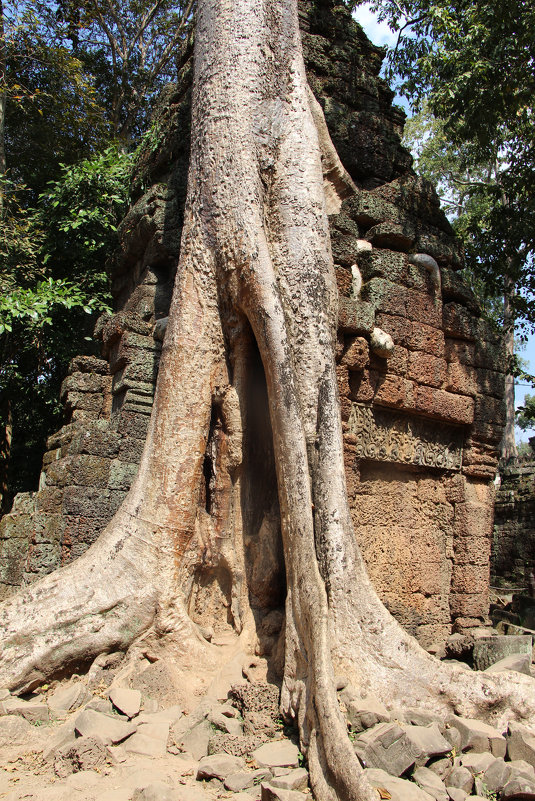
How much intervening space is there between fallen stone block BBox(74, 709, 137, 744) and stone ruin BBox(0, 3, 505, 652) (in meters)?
1.42

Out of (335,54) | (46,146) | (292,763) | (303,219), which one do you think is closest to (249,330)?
(303,219)

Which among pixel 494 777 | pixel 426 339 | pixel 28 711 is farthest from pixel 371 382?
pixel 28 711

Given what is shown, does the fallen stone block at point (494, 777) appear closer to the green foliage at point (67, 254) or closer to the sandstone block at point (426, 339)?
the sandstone block at point (426, 339)

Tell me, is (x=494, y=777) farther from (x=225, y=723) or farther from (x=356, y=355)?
(x=356, y=355)

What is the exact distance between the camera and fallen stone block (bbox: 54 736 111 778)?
90.1 inches

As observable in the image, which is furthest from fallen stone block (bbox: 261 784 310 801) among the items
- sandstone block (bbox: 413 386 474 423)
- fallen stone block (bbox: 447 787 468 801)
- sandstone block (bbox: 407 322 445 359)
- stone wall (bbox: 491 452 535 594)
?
stone wall (bbox: 491 452 535 594)

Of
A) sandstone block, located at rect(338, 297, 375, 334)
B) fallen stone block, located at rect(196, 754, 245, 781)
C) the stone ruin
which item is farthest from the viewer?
sandstone block, located at rect(338, 297, 375, 334)

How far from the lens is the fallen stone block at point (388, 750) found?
2307mm

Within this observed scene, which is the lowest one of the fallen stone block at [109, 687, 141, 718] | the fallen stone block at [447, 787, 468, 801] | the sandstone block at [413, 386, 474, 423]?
the fallen stone block at [447, 787, 468, 801]

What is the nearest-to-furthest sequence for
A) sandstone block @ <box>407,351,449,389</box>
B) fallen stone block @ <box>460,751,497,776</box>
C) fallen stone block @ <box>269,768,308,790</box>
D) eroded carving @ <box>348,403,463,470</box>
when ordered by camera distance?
fallen stone block @ <box>269,768,308,790</box> → fallen stone block @ <box>460,751,497,776</box> → eroded carving @ <box>348,403,463,470</box> → sandstone block @ <box>407,351,449,389</box>

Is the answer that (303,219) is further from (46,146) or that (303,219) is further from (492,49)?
(46,146)

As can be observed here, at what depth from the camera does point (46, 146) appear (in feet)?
27.4

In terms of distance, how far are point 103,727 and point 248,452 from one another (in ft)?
4.93

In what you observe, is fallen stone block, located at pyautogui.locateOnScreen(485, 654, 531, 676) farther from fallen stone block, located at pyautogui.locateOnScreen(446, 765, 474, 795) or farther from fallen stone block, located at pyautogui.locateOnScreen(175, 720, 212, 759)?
fallen stone block, located at pyautogui.locateOnScreen(175, 720, 212, 759)
